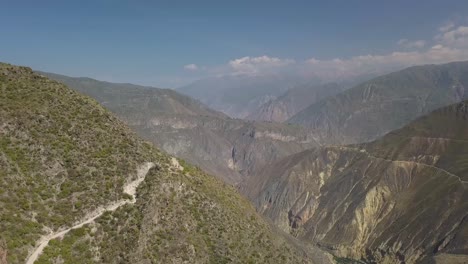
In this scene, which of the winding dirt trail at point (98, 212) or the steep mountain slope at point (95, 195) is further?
the steep mountain slope at point (95, 195)

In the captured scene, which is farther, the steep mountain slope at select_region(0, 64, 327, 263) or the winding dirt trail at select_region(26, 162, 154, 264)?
the steep mountain slope at select_region(0, 64, 327, 263)

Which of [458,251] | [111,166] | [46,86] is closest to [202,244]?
[111,166]

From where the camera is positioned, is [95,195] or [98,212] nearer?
[98,212]

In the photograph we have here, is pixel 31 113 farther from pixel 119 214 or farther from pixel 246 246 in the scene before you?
pixel 246 246

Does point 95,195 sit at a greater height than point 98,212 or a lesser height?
greater
